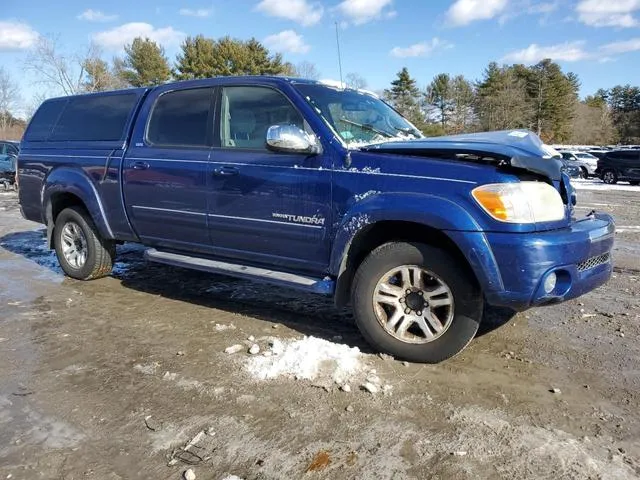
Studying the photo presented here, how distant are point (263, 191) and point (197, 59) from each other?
151ft

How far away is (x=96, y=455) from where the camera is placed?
265cm

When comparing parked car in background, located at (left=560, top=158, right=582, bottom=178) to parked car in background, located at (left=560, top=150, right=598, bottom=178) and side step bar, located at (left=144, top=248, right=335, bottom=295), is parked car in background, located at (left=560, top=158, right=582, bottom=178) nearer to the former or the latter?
side step bar, located at (left=144, top=248, right=335, bottom=295)

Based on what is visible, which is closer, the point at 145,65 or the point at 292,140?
the point at 292,140

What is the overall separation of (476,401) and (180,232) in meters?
2.95

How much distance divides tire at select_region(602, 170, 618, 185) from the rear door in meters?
24.4

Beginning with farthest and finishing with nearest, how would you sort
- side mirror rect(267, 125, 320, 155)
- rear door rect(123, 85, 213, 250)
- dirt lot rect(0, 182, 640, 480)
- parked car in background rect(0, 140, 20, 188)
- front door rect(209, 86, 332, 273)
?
parked car in background rect(0, 140, 20, 188) → rear door rect(123, 85, 213, 250) → front door rect(209, 86, 332, 273) → side mirror rect(267, 125, 320, 155) → dirt lot rect(0, 182, 640, 480)

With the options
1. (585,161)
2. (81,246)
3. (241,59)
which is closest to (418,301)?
(81,246)

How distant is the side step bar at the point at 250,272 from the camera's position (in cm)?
393

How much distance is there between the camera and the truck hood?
3.31m

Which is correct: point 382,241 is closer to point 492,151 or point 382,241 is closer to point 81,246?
point 492,151

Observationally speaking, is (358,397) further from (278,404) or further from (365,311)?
(365,311)

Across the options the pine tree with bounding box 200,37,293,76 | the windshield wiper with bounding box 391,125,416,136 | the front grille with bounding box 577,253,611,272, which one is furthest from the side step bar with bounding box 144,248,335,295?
the pine tree with bounding box 200,37,293,76

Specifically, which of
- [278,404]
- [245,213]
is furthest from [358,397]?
[245,213]

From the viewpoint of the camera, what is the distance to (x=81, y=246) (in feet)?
19.8
